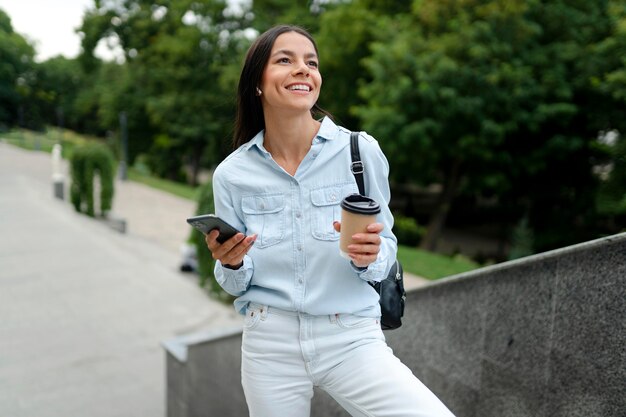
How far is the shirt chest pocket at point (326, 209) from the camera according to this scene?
60.6 inches

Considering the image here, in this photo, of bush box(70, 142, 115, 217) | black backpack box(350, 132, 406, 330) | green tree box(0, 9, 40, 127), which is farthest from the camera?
bush box(70, 142, 115, 217)

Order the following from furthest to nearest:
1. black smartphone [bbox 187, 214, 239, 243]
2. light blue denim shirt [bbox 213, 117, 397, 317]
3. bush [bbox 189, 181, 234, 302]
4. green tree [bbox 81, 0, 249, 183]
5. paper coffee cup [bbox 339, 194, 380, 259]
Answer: green tree [bbox 81, 0, 249, 183], bush [bbox 189, 181, 234, 302], light blue denim shirt [bbox 213, 117, 397, 317], black smartphone [bbox 187, 214, 239, 243], paper coffee cup [bbox 339, 194, 380, 259]

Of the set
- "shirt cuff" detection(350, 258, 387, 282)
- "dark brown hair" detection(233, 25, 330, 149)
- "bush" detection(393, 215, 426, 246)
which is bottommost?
"bush" detection(393, 215, 426, 246)

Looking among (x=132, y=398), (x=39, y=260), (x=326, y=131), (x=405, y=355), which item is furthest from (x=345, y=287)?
(x=39, y=260)

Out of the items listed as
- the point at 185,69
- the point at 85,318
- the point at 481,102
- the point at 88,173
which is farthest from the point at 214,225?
the point at 185,69

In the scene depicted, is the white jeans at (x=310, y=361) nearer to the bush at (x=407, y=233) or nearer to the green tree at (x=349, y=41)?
the green tree at (x=349, y=41)

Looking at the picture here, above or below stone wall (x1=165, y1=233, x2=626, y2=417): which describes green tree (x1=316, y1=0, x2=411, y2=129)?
above

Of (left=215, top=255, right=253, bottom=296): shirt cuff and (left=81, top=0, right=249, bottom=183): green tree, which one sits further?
(left=81, top=0, right=249, bottom=183): green tree

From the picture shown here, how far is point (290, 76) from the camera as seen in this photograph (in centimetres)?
156

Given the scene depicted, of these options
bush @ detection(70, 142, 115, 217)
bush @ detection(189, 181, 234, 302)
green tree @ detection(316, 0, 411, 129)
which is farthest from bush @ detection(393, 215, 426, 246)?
bush @ detection(189, 181, 234, 302)

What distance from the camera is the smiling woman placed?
1.49 meters

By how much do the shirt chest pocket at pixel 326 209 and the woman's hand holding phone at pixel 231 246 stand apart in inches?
7.1

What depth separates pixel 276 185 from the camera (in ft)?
5.12

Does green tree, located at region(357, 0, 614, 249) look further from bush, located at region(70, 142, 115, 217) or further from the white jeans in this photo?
the white jeans
